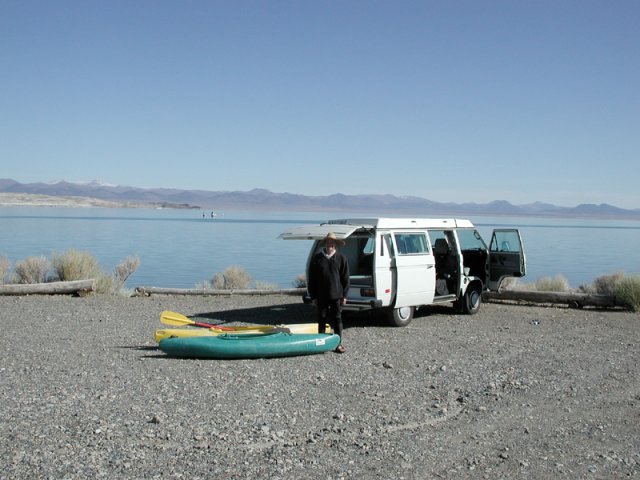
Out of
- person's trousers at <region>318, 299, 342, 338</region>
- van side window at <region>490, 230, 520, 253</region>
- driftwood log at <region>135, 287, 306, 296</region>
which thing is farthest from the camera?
driftwood log at <region>135, 287, 306, 296</region>

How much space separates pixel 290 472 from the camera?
5.64 metres

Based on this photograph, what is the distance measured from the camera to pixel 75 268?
756 inches

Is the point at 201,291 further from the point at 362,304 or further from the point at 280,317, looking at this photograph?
the point at 362,304

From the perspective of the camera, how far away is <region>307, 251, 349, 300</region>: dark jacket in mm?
10641

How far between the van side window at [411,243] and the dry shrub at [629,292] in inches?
218

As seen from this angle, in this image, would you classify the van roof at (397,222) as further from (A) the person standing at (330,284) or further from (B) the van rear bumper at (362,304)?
(A) the person standing at (330,284)

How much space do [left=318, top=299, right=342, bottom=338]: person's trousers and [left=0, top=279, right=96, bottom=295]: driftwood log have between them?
26.8ft

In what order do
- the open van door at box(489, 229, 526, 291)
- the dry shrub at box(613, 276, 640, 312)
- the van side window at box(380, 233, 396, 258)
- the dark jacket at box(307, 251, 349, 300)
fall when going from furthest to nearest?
the dry shrub at box(613, 276, 640, 312) < the open van door at box(489, 229, 526, 291) < the van side window at box(380, 233, 396, 258) < the dark jacket at box(307, 251, 349, 300)

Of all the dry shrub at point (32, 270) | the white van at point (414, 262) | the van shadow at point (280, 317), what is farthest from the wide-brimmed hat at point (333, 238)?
the dry shrub at point (32, 270)

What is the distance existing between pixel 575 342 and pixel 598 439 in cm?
565

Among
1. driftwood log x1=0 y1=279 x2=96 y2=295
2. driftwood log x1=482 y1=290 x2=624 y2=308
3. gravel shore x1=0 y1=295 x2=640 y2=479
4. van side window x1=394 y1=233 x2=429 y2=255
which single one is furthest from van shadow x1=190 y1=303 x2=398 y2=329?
driftwood log x1=482 y1=290 x2=624 y2=308

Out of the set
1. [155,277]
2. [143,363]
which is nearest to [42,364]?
[143,363]

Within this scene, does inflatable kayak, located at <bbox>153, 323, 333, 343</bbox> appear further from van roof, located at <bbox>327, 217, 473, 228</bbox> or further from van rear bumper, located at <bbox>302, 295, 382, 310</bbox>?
van roof, located at <bbox>327, 217, 473, 228</bbox>

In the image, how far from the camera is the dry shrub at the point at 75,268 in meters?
19.2
